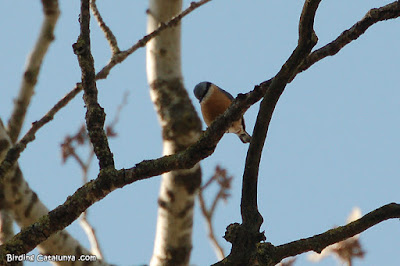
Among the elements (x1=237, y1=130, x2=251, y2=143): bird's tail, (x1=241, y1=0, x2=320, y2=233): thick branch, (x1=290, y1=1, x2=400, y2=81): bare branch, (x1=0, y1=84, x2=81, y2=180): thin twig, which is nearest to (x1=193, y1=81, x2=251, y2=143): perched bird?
(x1=237, y1=130, x2=251, y2=143): bird's tail

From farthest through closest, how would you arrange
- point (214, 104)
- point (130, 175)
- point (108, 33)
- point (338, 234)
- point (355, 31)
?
point (214, 104) < point (108, 33) < point (355, 31) < point (130, 175) < point (338, 234)

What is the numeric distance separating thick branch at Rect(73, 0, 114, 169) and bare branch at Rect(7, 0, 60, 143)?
2.14m

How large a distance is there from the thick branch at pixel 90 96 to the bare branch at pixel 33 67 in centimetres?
214

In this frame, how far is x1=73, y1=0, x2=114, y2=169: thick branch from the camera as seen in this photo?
2.44 m

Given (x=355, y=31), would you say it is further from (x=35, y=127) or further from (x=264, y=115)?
(x=35, y=127)

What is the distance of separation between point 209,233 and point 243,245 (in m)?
2.60

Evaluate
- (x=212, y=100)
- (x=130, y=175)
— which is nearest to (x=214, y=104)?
(x=212, y=100)

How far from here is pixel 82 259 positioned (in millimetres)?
3850

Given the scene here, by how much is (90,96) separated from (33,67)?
238cm

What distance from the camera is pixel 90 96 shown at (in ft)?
8.25

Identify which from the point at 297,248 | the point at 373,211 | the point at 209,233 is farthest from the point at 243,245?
the point at 209,233

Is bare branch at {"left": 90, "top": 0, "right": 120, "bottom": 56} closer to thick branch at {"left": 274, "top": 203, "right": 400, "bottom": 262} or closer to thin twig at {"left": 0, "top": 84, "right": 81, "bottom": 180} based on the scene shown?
thin twig at {"left": 0, "top": 84, "right": 81, "bottom": 180}

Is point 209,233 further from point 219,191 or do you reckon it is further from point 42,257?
point 42,257

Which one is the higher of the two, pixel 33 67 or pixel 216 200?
pixel 33 67
